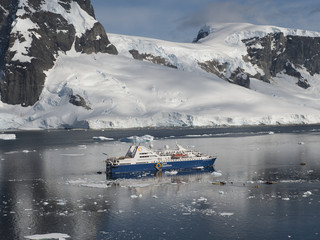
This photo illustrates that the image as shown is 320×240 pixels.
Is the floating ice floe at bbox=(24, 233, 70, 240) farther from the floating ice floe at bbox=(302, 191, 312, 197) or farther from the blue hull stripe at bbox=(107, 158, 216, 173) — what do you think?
the blue hull stripe at bbox=(107, 158, 216, 173)

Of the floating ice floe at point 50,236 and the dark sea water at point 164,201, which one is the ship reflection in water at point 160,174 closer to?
the dark sea water at point 164,201

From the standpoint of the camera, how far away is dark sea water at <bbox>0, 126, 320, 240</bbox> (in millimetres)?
48312

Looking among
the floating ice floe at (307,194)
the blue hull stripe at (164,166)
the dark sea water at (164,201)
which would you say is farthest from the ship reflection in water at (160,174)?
the floating ice floe at (307,194)

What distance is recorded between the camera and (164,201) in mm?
60781

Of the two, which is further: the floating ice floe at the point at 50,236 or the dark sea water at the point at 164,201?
the dark sea water at the point at 164,201

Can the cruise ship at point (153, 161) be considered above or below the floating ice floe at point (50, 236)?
above

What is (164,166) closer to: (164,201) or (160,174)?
(160,174)

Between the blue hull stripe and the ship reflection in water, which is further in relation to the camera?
the blue hull stripe

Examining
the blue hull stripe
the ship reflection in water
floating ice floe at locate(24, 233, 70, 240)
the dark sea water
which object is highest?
the blue hull stripe

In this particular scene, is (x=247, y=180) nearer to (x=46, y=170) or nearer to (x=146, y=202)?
(x=146, y=202)

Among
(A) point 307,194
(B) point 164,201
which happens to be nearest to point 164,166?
(B) point 164,201

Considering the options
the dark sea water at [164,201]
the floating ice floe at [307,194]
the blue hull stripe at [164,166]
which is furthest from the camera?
the blue hull stripe at [164,166]

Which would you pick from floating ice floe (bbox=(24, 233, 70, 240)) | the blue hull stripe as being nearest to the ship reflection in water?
the blue hull stripe

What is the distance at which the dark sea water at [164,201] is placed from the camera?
48.3 m
